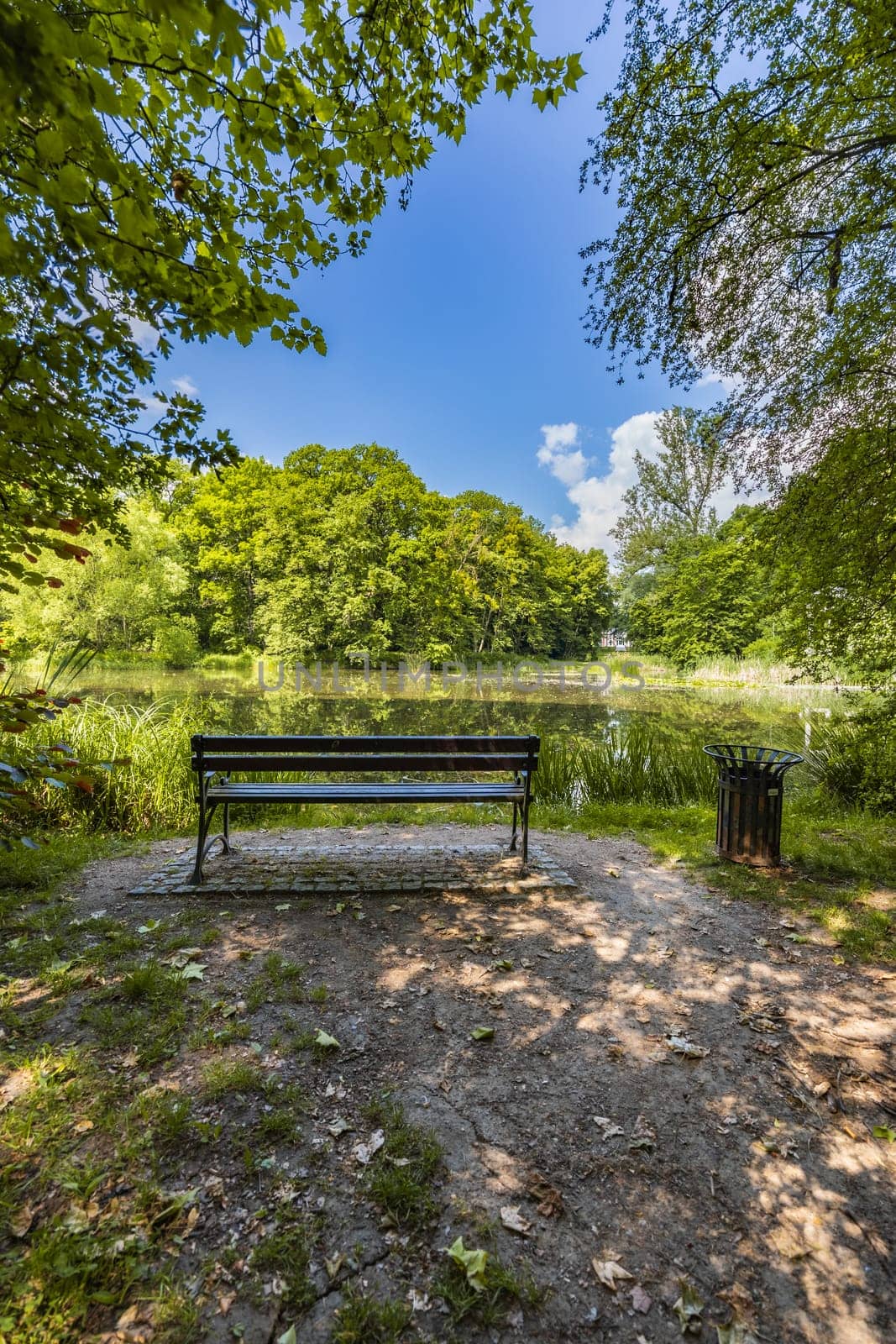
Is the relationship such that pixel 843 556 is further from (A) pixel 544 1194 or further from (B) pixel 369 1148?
(B) pixel 369 1148

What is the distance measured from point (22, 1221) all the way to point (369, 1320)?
38.6 inches

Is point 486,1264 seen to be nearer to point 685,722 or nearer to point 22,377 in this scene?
point 22,377

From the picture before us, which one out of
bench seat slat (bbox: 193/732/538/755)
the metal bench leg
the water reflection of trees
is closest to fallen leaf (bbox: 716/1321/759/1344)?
bench seat slat (bbox: 193/732/538/755)

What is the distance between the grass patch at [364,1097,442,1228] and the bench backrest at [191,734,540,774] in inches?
81.2

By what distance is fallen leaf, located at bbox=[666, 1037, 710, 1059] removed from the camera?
219 centimetres

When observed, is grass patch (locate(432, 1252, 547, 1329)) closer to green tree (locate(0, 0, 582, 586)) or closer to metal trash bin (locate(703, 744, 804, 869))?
green tree (locate(0, 0, 582, 586))

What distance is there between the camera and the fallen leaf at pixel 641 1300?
129 centimetres

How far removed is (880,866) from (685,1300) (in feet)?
13.3

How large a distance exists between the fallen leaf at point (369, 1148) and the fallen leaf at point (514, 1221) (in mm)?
427

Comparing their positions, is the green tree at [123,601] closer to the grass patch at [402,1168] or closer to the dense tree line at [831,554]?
the dense tree line at [831,554]

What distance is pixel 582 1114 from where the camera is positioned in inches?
74.0

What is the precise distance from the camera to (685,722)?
13.0 meters

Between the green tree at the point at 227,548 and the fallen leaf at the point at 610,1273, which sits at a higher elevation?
the green tree at the point at 227,548

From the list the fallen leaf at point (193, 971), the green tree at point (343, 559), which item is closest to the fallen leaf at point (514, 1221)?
the fallen leaf at point (193, 971)
